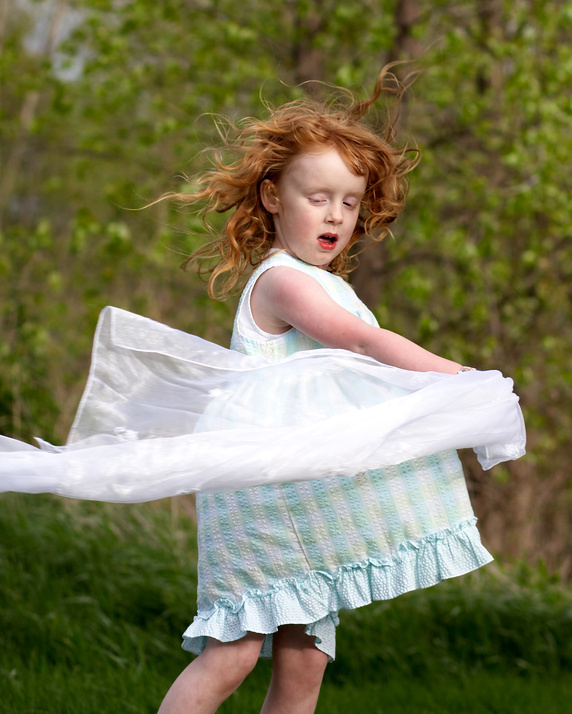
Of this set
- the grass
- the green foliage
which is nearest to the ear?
the grass

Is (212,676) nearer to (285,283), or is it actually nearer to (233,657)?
(233,657)

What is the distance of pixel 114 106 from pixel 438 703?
4738 mm

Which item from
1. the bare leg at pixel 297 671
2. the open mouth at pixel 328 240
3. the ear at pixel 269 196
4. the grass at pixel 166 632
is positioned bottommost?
the grass at pixel 166 632

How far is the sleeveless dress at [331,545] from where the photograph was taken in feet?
6.26

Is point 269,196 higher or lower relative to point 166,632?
higher

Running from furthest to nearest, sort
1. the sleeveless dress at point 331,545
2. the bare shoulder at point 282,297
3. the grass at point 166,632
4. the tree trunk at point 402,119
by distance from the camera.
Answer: the tree trunk at point 402,119 < the grass at point 166,632 < the bare shoulder at point 282,297 < the sleeveless dress at point 331,545

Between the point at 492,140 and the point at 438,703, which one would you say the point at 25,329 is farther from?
the point at 492,140

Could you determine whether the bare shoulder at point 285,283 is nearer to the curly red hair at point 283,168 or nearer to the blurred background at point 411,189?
the curly red hair at point 283,168

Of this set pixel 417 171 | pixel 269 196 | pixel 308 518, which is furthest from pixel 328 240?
pixel 417 171

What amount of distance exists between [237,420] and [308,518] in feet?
0.88

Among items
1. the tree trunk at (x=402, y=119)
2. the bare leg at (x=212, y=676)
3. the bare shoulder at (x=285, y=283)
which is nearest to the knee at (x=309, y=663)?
the bare leg at (x=212, y=676)

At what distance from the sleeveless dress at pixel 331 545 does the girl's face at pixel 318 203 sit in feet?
1.34

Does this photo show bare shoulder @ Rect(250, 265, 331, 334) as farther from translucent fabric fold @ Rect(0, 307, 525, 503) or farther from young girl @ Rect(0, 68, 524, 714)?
translucent fabric fold @ Rect(0, 307, 525, 503)

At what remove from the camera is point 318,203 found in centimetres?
216
